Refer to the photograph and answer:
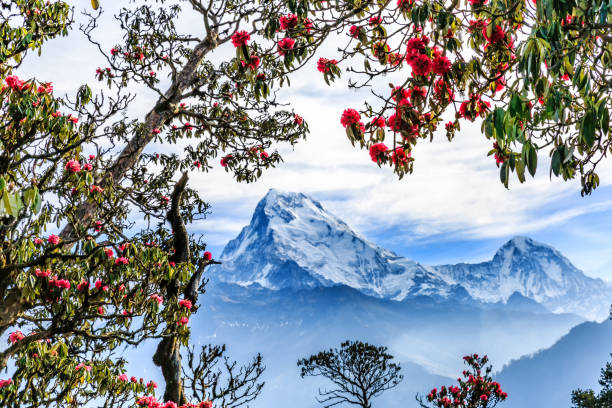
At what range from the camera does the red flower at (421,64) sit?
255cm

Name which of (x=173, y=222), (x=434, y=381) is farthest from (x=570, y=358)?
(x=173, y=222)

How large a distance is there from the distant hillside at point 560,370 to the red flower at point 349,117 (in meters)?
171

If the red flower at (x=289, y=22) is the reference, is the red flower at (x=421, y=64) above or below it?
below

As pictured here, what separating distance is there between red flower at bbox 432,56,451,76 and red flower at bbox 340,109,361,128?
1.90ft

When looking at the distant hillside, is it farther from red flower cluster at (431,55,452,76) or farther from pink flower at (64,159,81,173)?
pink flower at (64,159,81,173)

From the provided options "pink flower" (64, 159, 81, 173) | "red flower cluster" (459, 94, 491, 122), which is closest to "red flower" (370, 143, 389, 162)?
"red flower cluster" (459, 94, 491, 122)

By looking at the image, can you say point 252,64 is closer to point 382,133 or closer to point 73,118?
point 382,133

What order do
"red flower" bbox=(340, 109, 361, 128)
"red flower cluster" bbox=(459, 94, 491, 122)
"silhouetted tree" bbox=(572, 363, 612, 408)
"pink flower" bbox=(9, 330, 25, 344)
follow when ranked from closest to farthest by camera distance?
1. "red flower" bbox=(340, 109, 361, 128)
2. "red flower cluster" bbox=(459, 94, 491, 122)
3. "pink flower" bbox=(9, 330, 25, 344)
4. "silhouetted tree" bbox=(572, 363, 612, 408)

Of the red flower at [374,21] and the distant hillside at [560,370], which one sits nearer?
the red flower at [374,21]

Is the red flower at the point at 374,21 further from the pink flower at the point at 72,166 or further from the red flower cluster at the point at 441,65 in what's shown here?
the pink flower at the point at 72,166

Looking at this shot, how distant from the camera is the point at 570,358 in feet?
552

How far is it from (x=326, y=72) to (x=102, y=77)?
4075mm

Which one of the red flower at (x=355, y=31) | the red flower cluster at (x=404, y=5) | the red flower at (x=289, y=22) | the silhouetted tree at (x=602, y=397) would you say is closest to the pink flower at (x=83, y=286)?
the red flower at (x=289, y=22)

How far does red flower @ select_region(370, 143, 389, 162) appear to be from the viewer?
9.17 ft
